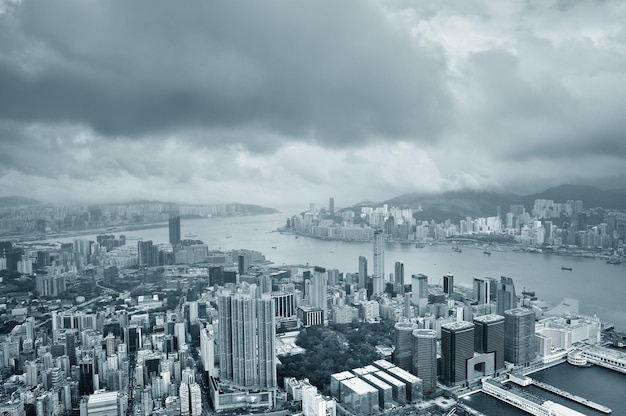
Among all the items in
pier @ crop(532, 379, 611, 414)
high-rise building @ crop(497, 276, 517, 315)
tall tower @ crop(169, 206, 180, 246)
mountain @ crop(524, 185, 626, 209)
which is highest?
mountain @ crop(524, 185, 626, 209)

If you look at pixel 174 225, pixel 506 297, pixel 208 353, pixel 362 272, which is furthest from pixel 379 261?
pixel 208 353

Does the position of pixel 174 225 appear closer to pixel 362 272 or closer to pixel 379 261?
pixel 362 272

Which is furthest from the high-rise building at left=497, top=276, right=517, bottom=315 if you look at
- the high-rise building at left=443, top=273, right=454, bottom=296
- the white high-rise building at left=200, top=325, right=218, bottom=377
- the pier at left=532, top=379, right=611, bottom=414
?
the white high-rise building at left=200, top=325, right=218, bottom=377

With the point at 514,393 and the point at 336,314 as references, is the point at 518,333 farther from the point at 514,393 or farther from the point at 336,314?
the point at 336,314

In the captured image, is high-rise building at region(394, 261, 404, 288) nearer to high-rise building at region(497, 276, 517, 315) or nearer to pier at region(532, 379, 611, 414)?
high-rise building at region(497, 276, 517, 315)

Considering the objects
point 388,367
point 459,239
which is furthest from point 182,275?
point 459,239
